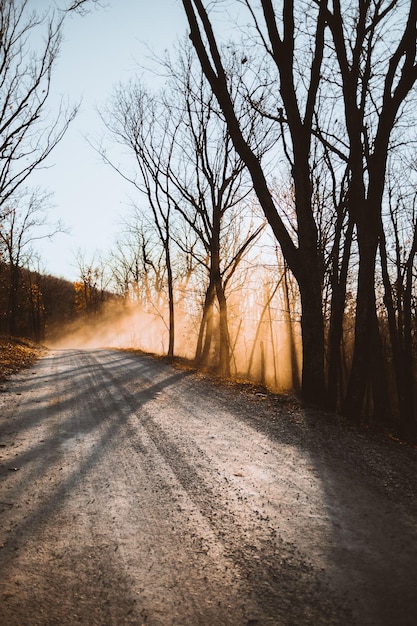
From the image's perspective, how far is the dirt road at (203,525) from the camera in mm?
1978

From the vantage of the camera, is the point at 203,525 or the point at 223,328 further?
the point at 223,328

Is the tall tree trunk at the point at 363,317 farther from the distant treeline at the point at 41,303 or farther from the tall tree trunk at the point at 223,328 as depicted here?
the distant treeline at the point at 41,303

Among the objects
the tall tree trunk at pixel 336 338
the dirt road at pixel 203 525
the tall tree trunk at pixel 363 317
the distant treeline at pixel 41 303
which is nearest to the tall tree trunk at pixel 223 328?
the tall tree trunk at pixel 336 338

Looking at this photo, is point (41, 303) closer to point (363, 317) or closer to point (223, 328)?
point (223, 328)

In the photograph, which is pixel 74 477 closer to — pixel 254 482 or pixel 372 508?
pixel 254 482

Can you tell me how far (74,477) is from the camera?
3541mm

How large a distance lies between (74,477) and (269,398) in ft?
16.1

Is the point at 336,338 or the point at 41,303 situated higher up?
the point at 41,303

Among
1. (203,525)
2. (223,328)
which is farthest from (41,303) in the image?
(203,525)

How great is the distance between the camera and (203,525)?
2756mm

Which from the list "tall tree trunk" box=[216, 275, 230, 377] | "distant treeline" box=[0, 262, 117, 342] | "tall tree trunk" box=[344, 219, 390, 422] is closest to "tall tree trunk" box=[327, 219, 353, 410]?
"tall tree trunk" box=[344, 219, 390, 422]

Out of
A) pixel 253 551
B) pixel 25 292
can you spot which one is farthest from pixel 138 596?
pixel 25 292

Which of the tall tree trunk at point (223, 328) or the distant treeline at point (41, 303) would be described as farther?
the distant treeline at point (41, 303)

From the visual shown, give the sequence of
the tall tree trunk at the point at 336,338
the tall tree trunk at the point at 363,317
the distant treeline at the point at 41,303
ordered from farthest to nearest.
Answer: the distant treeline at the point at 41,303, the tall tree trunk at the point at 336,338, the tall tree trunk at the point at 363,317
